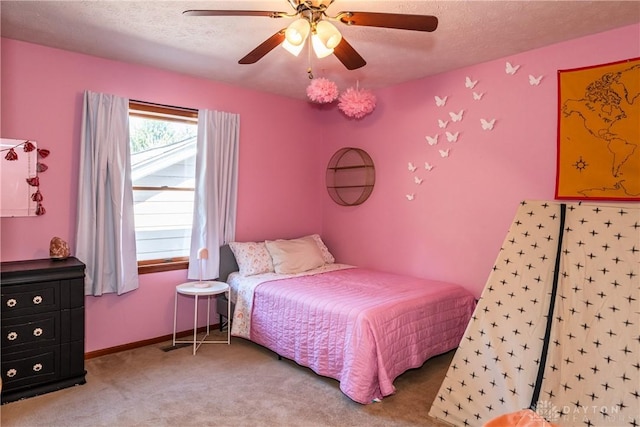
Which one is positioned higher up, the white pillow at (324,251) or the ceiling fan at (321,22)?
the ceiling fan at (321,22)

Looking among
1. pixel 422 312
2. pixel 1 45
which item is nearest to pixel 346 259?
pixel 422 312

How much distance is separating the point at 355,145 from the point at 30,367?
348 cm

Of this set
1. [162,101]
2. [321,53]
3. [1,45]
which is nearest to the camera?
[321,53]

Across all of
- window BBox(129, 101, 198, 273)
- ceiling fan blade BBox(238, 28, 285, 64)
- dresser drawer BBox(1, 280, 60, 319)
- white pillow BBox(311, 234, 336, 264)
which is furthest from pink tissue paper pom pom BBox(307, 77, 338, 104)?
dresser drawer BBox(1, 280, 60, 319)

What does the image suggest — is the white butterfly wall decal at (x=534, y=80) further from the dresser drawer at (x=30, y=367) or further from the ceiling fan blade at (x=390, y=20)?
the dresser drawer at (x=30, y=367)

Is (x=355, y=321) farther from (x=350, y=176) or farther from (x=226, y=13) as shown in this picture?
(x=350, y=176)

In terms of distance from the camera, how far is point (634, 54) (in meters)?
2.64

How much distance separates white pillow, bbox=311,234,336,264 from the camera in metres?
4.49

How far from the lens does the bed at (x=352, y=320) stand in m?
2.63

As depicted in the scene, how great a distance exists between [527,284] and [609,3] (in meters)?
1.73

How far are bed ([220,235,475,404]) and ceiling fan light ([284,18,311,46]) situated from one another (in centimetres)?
175

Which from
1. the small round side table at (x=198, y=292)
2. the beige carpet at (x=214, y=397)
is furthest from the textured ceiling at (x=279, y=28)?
the beige carpet at (x=214, y=397)

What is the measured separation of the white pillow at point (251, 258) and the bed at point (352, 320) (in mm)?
17

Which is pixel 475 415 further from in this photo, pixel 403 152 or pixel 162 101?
pixel 162 101
